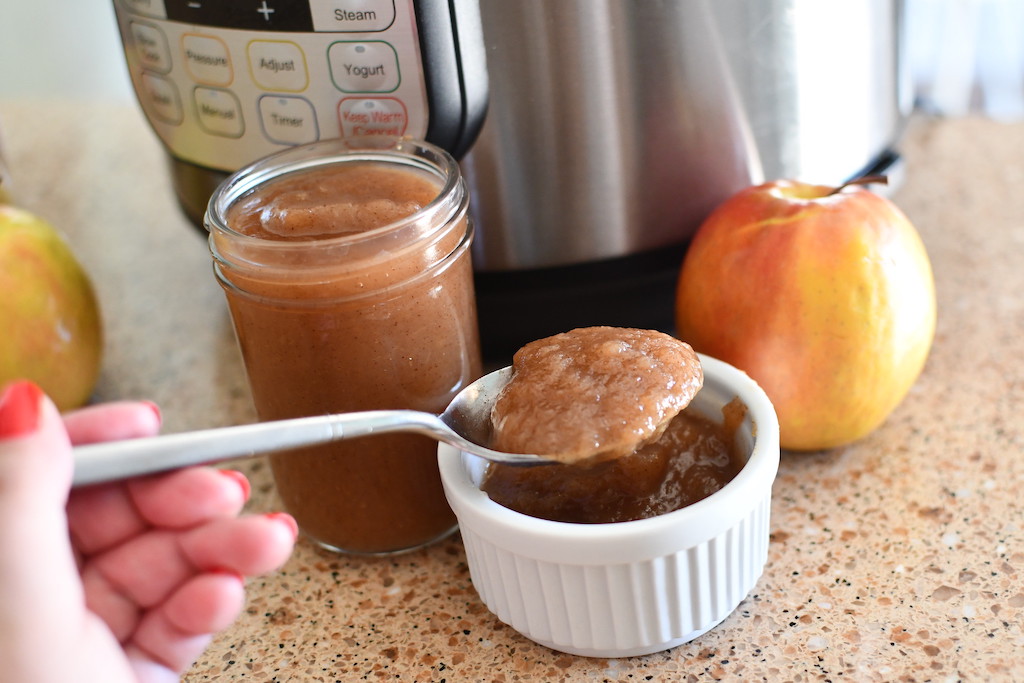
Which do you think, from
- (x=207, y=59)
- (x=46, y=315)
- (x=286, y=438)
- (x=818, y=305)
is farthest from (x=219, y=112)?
(x=818, y=305)

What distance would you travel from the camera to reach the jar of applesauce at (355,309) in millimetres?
476

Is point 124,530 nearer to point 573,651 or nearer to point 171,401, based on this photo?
point 573,651

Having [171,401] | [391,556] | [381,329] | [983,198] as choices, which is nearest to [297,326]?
[381,329]

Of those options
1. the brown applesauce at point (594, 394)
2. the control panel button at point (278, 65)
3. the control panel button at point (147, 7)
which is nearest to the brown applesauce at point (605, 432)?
the brown applesauce at point (594, 394)

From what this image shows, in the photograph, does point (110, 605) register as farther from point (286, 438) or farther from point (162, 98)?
point (162, 98)

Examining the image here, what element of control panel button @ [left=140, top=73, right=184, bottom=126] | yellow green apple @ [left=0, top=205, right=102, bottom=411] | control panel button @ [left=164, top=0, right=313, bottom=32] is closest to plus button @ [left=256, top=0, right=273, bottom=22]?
Answer: control panel button @ [left=164, top=0, right=313, bottom=32]

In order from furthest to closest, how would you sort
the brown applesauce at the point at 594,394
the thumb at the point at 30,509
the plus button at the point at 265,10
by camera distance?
1. the plus button at the point at 265,10
2. the brown applesauce at the point at 594,394
3. the thumb at the point at 30,509

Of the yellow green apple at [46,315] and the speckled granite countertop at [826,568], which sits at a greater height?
the yellow green apple at [46,315]

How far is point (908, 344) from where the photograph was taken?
57 cm

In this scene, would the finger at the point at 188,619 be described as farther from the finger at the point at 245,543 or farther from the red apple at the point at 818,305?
the red apple at the point at 818,305

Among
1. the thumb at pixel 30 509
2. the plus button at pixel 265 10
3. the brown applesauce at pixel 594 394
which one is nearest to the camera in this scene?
the thumb at pixel 30 509

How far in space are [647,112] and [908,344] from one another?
21cm

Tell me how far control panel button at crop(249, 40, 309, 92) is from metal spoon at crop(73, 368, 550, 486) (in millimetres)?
220

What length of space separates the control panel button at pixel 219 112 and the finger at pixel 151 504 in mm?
281
